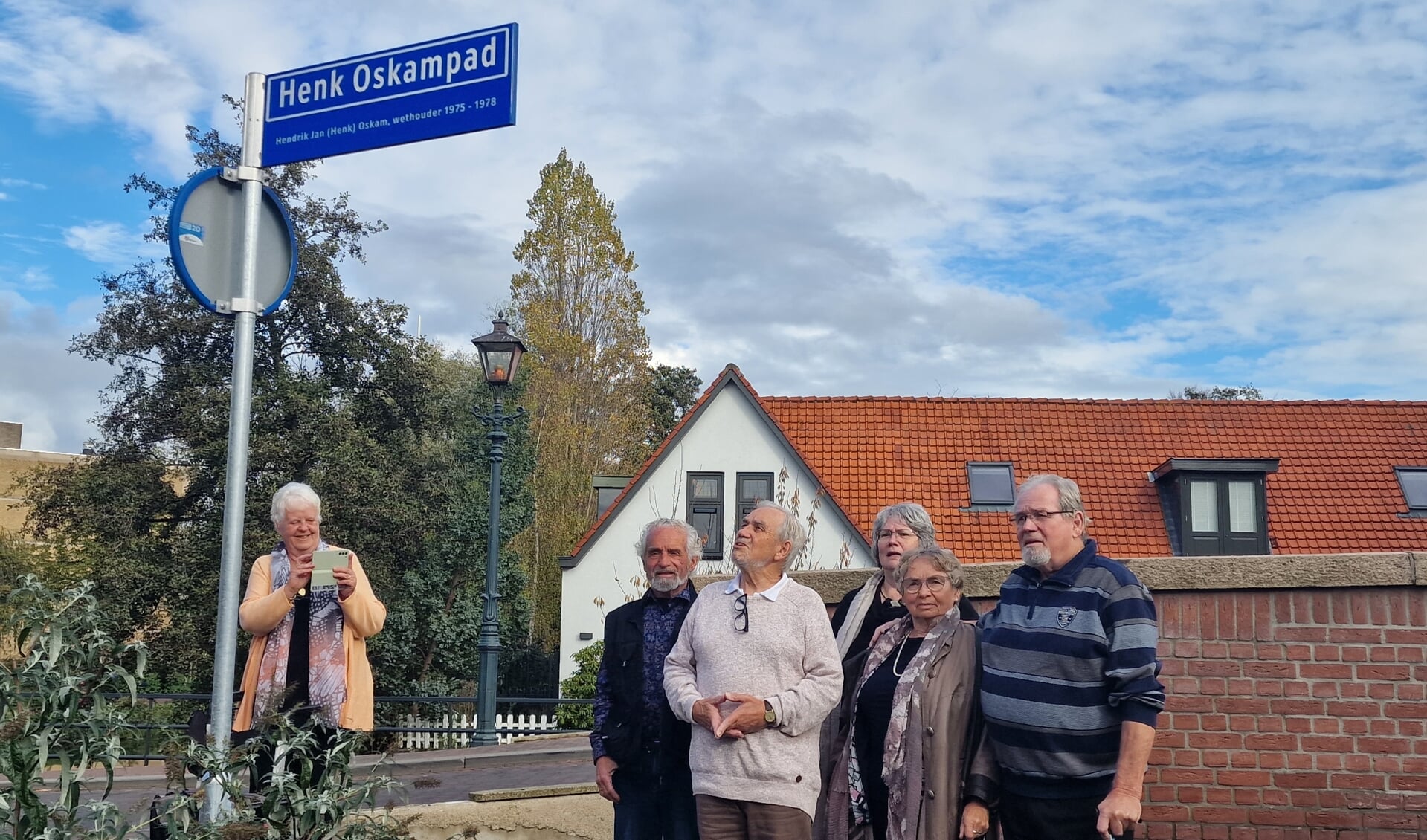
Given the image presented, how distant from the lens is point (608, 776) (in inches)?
184

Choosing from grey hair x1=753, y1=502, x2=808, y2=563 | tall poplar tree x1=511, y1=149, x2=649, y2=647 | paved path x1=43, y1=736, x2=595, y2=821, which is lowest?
paved path x1=43, y1=736, x2=595, y2=821

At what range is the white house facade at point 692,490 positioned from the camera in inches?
984

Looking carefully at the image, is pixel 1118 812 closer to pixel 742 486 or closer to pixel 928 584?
pixel 928 584

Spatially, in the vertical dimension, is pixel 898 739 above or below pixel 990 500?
below

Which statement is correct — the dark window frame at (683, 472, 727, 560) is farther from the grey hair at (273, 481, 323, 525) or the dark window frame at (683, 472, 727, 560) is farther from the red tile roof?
the grey hair at (273, 481, 323, 525)

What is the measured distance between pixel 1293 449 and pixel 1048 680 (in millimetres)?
23467

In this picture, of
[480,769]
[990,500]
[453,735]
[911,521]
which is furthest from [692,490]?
[911,521]

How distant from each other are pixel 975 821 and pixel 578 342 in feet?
113

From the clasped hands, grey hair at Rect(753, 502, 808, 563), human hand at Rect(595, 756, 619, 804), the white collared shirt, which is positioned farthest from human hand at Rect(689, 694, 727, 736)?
human hand at Rect(595, 756, 619, 804)

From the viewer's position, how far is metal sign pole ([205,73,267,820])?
3898 millimetres

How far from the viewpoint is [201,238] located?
4168mm

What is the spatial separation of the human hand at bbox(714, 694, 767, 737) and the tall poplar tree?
103ft

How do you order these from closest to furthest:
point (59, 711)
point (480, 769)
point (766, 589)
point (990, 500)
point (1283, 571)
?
1. point (59, 711)
2. point (766, 589)
3. point (1283, 571)
4. point (480, 769)
5. point (990, 500)

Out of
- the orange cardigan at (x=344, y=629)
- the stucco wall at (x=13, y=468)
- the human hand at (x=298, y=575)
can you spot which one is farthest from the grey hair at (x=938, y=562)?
the stucco wall at (x=13, y=468)
